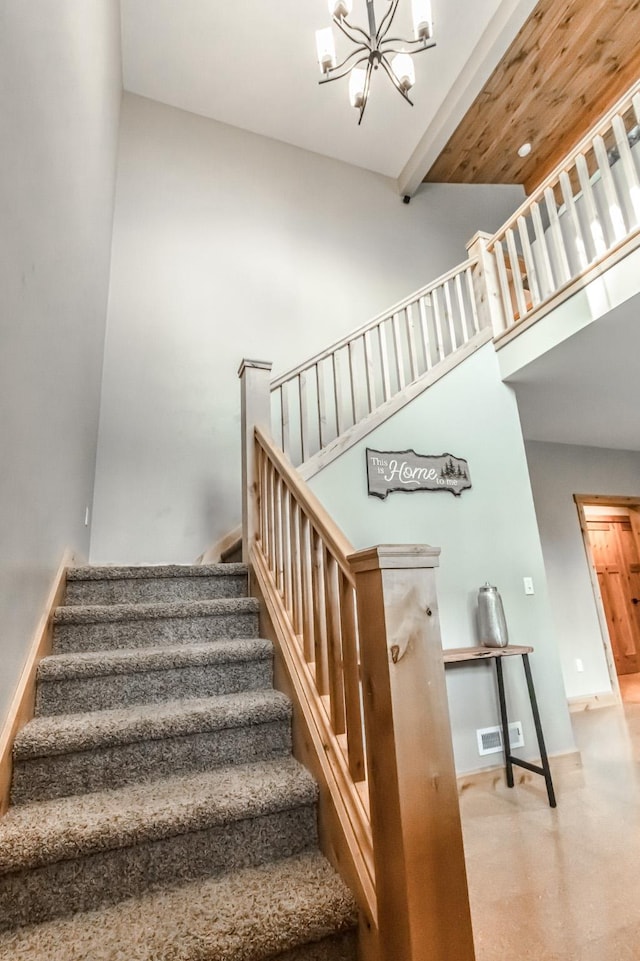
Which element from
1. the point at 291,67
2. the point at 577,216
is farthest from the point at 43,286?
the point at 291,67

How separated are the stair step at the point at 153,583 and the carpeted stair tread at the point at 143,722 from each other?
633 millimetres

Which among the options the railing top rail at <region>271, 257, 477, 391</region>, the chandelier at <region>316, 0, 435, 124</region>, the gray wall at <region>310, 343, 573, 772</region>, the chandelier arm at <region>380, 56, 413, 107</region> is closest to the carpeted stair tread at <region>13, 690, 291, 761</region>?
the gray wall at <region>310, 343, 573, 772</region>

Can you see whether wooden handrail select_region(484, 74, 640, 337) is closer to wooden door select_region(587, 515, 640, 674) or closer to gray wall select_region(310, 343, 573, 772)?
gray wall select_region(310, 343, 573, 772)

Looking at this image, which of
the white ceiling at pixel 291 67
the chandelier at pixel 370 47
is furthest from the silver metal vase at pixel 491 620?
the white ceiling at pixel 291 67

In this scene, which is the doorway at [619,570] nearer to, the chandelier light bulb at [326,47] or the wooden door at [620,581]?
the wooden door at [620,581]

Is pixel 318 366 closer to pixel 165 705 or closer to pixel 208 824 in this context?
pixel 165 705

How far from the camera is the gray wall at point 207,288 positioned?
3.59m

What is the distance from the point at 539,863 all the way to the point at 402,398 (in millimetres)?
2472

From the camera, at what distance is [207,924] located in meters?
1.05

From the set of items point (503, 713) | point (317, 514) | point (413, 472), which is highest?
point (413, 472)

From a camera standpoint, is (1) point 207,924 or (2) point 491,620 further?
(2) point 491,620

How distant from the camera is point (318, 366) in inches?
127

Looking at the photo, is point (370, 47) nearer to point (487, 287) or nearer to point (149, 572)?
point (487, 287)

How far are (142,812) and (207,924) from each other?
1.01 feet
